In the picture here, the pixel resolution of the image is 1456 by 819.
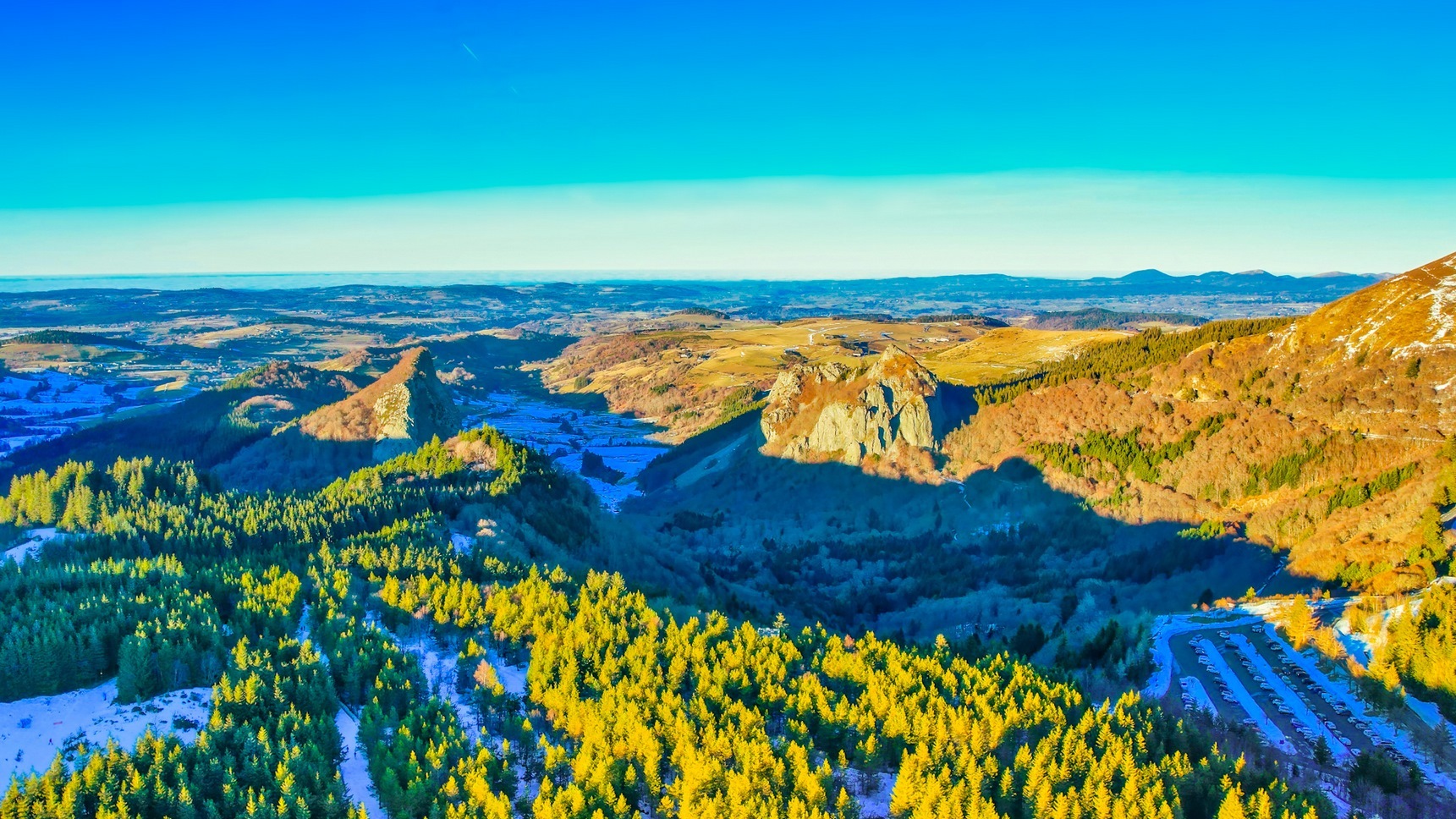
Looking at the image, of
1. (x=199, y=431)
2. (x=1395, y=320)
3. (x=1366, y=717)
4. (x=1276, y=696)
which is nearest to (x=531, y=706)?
(x=1276, y=696)

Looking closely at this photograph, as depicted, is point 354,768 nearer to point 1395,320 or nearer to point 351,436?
point 351,436

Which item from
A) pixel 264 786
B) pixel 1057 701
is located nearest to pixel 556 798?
pixel 264 786

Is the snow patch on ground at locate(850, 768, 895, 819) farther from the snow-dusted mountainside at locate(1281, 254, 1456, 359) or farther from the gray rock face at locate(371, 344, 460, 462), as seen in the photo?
the gray rock face at locate(371, 344, 460, 462)

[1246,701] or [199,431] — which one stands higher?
[1246,701]

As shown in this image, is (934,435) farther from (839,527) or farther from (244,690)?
(244,690)

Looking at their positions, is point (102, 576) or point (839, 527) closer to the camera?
point (102, 576)

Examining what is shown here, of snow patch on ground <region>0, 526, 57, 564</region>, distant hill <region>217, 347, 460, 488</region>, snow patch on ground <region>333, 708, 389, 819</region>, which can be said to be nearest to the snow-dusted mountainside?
Answer: snow patch on ground <region>333, 708, 389, 819</region>
